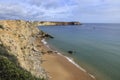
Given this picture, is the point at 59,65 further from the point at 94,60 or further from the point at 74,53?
the point at 74,53

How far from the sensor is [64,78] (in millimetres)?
27250

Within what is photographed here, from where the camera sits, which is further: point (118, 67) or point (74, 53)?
point (74, 53)

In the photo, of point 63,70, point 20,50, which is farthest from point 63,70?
point 20,50

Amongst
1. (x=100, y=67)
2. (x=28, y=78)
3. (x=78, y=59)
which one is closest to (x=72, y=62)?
(x=78, y=59)

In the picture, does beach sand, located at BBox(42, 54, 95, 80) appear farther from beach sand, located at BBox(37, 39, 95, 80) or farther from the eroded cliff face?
the eroded cliff face

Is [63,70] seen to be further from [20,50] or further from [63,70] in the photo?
[20,50]

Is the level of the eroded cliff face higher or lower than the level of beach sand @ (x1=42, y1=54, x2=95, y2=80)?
higher

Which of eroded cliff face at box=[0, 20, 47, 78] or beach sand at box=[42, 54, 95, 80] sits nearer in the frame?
eroded cliff face at box=[0, 20, 47, 78]

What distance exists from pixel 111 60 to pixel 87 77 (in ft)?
40.4

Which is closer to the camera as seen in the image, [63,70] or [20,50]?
[20,50]

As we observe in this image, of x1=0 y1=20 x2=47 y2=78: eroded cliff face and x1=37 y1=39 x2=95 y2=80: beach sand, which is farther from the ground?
x1=0 y1=20 x2=47 y2=78: eroded cliff face

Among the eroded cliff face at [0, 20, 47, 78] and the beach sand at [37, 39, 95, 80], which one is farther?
the beach sand at [37, 39, 95, 80]

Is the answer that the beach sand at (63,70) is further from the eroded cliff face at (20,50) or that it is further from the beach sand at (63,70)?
the eroded cliff face at (20,50)

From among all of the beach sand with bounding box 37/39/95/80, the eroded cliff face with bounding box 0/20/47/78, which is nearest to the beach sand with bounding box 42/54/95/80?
the beach sand with bounding box 37/39/95/80
